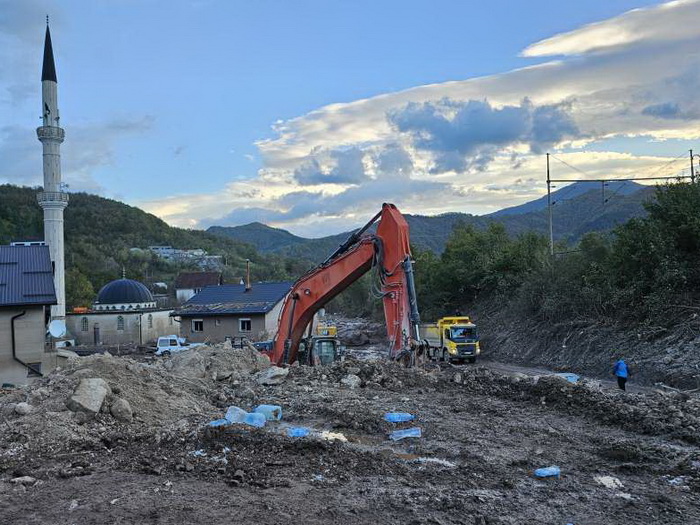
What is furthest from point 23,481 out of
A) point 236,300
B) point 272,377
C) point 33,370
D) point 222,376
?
point 236,300

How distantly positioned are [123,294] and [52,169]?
9975mm

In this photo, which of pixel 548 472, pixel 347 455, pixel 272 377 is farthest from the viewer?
pixel 272 377

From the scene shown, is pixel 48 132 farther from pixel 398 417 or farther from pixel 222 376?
pixel 398 417

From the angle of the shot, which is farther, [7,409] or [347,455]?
[7,409]

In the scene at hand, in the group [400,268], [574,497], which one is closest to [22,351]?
[400,268]

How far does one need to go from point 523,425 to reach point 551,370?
14081 mm

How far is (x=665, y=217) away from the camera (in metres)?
23.5

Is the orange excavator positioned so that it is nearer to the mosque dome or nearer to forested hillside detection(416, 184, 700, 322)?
forested hillside detection(416, 184, 700, 322)

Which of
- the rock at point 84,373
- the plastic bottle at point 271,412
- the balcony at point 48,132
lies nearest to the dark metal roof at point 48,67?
the balcony at point 48,132

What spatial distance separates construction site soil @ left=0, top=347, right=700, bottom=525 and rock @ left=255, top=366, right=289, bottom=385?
0.77 metres

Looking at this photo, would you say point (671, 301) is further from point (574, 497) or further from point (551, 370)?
point (574, 497)

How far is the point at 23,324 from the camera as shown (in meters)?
20.0

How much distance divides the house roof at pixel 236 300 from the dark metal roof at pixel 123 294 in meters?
11.0

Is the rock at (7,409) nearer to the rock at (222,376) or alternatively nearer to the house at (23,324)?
the rock at (222,376)
